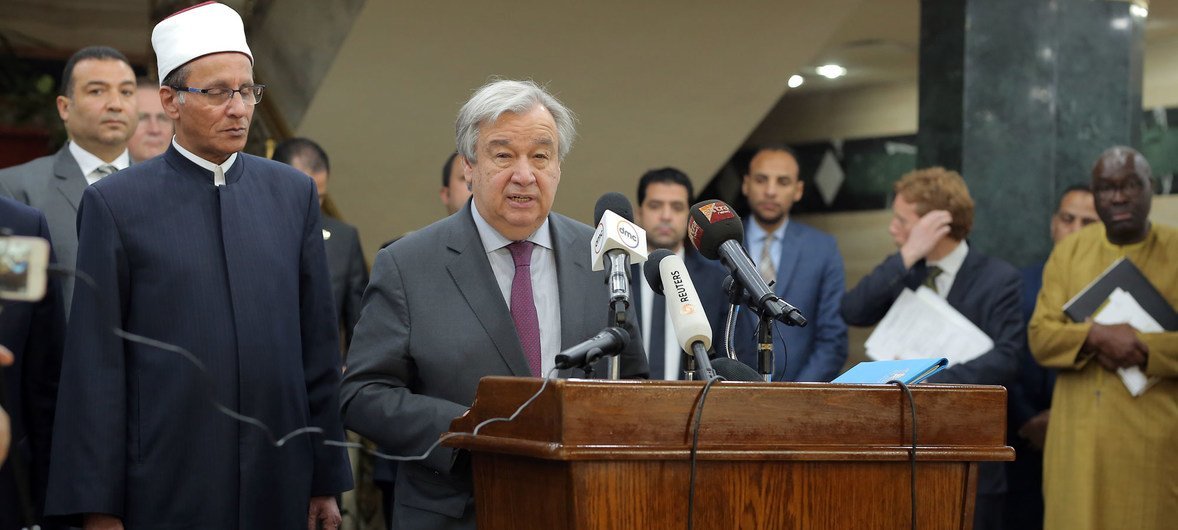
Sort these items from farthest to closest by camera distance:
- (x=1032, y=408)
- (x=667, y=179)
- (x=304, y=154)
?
(x=1032, y=408) < (x=304, y=154) < (x=667, y=179)

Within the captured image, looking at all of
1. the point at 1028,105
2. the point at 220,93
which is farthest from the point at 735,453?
the point at 1028,105

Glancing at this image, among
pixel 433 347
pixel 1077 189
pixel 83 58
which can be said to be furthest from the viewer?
pixel 1077 189

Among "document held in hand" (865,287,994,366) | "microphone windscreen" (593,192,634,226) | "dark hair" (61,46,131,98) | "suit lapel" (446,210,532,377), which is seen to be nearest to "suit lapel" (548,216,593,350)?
"suit lapel" (446,210,532,377)

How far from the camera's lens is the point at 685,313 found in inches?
99.7

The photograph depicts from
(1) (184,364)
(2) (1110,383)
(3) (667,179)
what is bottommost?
(2) (1110,383)

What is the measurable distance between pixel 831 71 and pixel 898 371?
8.37 m

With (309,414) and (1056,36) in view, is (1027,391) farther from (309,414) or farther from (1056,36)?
(309,414)

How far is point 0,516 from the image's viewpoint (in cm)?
300

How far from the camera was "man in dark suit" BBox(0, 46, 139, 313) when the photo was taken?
4.02 m

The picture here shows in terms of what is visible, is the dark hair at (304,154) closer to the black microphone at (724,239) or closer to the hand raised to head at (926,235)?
the hand raised to head at (926,235)

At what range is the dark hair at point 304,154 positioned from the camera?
5.81 m

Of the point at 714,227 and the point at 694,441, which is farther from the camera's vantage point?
the point at 714,227

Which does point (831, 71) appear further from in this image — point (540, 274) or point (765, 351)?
point (765, 351)

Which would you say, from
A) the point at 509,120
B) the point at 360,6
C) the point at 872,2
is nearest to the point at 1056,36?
the point at 872,2
